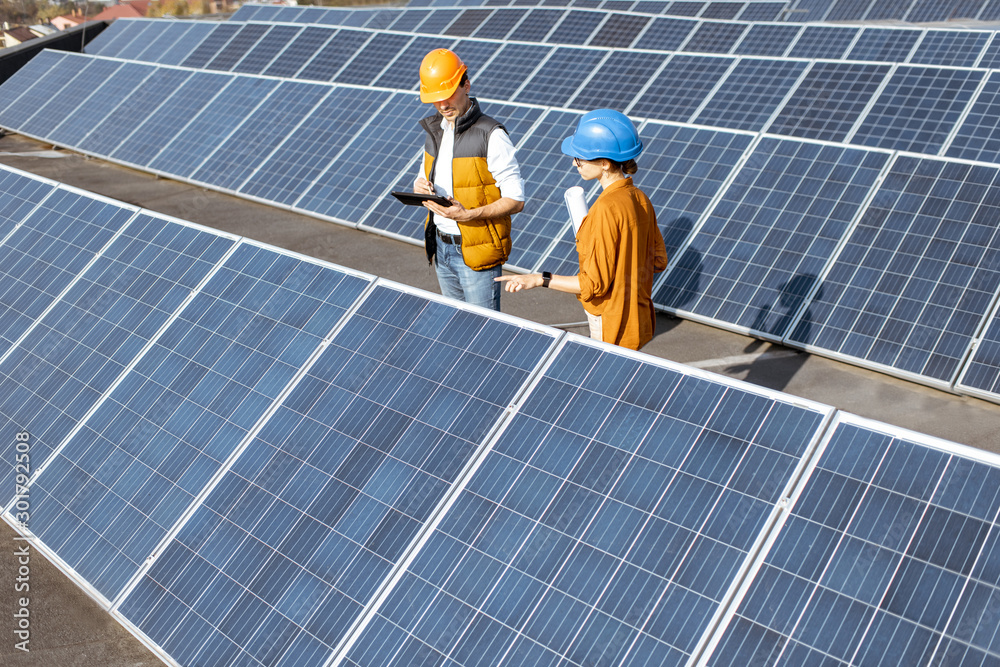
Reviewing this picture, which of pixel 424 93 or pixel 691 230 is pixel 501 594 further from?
pixel 691 230

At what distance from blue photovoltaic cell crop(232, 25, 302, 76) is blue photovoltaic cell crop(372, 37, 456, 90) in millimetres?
3739

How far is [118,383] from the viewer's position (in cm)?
571

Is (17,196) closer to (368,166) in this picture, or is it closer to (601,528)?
(368,166)

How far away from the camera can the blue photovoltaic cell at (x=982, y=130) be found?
36.1 feet

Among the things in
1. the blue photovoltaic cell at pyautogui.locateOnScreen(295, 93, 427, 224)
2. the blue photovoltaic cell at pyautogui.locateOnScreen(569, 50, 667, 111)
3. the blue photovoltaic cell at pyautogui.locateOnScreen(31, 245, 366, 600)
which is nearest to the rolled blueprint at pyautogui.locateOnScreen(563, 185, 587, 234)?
the blue photovoltaic cell at pyautogui.locateOnScreen(31, 245, 366, 600)

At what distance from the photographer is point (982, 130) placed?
11258mm

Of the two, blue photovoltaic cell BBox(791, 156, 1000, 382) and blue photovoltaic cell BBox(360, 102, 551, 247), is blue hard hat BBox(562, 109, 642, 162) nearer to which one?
blue photovoltaic cell BBox(791, 156, 1000, 382)

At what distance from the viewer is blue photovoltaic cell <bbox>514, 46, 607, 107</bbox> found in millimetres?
14945

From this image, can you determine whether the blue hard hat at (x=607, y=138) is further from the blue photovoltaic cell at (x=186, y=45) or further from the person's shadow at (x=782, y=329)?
the blue photovoltaic cell at (x=186, y=45)

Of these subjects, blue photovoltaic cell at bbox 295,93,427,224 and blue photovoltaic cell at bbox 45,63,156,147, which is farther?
blue photovoltaic cell at bbox 45,63,156,147

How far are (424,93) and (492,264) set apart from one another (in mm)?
1294

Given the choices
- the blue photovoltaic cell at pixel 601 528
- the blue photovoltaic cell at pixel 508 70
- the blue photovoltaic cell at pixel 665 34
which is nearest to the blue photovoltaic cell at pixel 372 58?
the blue photovoltaic cell at pixel 508 70

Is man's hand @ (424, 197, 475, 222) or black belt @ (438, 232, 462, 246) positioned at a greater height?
man's hand @ (424, 197, 475, 222)

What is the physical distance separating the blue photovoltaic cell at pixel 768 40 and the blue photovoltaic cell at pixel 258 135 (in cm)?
927
